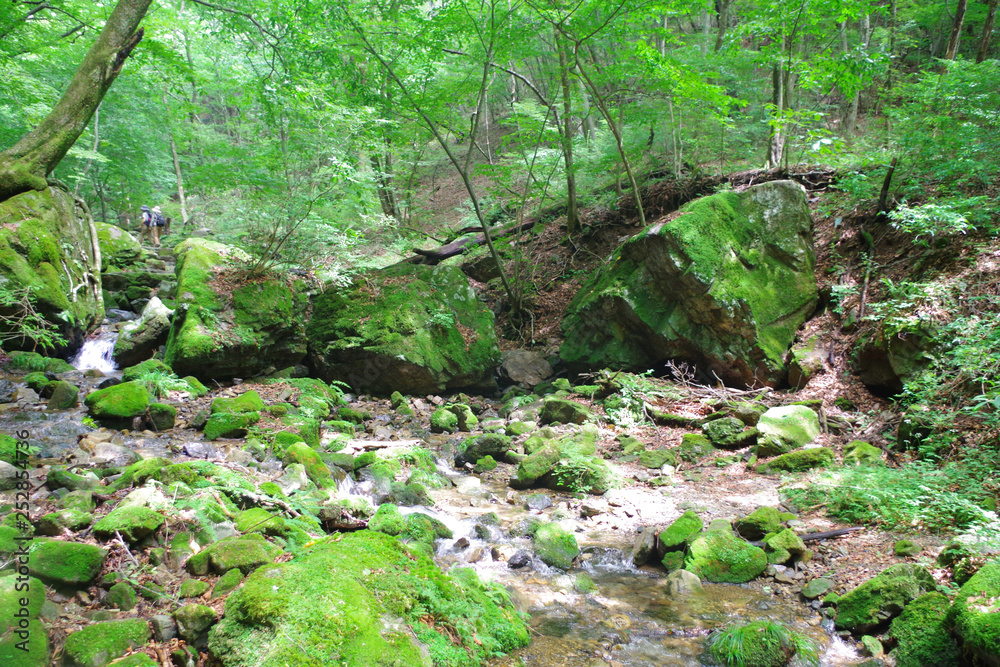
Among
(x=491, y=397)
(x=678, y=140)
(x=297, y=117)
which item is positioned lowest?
(x=491, y=397)

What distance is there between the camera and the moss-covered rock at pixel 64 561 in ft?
8.21

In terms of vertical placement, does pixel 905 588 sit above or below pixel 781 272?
below

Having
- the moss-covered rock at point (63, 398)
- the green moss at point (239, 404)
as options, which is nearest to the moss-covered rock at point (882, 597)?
the green moss at point (239, 404)

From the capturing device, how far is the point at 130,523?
2.97 metres

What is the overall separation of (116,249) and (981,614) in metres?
15.7

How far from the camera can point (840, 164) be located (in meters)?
9.48

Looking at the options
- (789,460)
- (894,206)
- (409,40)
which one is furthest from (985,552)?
(409,40)

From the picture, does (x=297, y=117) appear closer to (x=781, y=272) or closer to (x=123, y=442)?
(x=123, y=442)

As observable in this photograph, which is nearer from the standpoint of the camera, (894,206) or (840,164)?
(894,206)

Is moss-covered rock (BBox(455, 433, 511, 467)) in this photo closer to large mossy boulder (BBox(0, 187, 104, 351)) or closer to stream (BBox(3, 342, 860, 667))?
stream (BBox(3, 342, 860, 667))

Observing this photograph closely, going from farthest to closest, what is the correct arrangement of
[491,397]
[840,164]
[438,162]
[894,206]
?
[438,162], [491,397], [840,164], [894,206]

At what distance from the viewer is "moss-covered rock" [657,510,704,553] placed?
4281 mm

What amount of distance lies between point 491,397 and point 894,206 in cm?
772

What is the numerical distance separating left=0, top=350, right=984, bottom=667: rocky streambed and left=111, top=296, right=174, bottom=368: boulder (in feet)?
2.87
